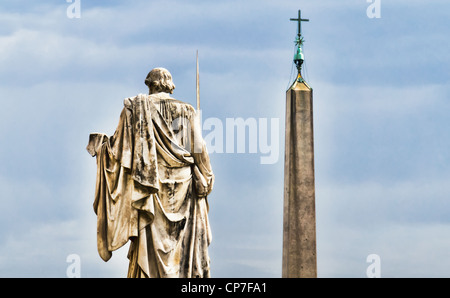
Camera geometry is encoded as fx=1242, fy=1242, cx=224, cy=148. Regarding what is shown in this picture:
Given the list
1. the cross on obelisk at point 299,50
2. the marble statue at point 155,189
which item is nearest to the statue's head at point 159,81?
the marble statue at point 155,189

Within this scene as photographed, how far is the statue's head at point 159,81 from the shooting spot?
1683 centimetres

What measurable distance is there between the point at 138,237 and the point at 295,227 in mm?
7285

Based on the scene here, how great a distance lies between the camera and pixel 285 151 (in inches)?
929

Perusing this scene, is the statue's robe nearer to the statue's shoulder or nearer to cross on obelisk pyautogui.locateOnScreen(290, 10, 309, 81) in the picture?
the statue's shoulder

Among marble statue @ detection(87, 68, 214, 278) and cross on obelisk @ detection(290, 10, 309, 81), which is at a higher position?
cross on obelisk @ detection(290, 10, 309, 81)

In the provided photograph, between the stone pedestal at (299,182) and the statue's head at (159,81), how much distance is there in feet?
22.3

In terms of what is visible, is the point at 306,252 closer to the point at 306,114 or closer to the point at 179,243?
the point at 306,114

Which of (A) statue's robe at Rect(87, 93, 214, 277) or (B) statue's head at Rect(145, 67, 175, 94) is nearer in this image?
(A) statue's robe at Rect(87, 93, 214, 277)

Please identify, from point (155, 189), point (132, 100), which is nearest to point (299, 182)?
point (132, 100)

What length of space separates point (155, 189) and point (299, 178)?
7638 millimetres

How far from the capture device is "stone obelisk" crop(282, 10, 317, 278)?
22891mm

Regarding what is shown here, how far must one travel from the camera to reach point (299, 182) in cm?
2341

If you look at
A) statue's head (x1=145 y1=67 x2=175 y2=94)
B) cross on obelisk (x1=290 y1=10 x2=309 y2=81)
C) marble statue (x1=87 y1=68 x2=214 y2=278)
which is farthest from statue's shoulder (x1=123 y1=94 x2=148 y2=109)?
cross on obelisk (x1=290 y1=10 x2=309 y2=81)

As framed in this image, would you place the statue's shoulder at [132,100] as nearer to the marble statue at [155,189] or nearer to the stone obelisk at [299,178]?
the marble statue at [155,189]
